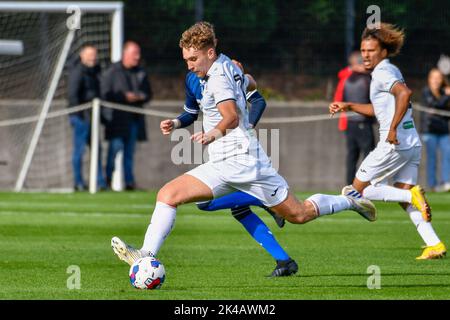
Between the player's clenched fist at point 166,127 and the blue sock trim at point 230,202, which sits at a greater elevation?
the player's clenched fist at point 166,127

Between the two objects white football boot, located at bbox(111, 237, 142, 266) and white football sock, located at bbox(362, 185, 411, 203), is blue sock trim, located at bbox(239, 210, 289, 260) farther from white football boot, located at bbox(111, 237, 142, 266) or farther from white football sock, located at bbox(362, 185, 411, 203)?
white football sock, located at bbox(362, 185, 411, 203)

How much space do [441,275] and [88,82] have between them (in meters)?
11.6

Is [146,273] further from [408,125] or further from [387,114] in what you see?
[408,125]

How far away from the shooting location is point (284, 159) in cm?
2247

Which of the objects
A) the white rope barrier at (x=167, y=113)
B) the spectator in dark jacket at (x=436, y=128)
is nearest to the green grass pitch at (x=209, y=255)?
the white rope barrier at (x=167, y=113)

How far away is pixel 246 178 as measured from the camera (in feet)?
28.5

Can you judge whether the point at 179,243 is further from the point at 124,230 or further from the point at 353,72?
the point at 353,72

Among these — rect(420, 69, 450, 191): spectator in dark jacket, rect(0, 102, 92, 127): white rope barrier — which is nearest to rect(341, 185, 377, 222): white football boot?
rect(0, 102, 92, 127): white rope barrier

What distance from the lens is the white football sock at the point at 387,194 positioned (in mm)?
10969

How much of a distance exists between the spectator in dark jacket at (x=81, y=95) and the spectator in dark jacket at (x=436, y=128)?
18.2ft

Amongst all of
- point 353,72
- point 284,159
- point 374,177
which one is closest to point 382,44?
point 374,177

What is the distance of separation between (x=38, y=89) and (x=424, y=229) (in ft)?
39.5

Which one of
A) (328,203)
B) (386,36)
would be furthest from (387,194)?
(328,203)

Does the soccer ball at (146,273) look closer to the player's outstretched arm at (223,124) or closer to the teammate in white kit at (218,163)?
the teammate in white kit at (218,163)
